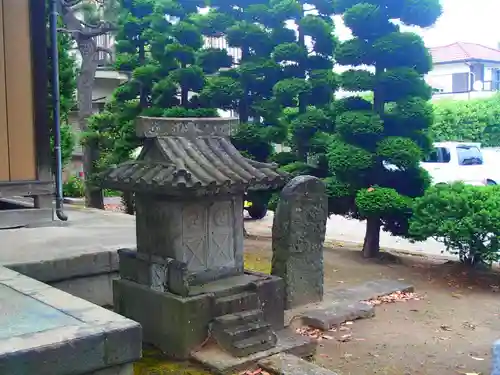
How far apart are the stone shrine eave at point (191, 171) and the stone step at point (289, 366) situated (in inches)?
67.9

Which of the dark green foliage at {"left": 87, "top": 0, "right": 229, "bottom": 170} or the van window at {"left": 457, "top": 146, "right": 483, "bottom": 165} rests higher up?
the dark green foliage at {"left": 87, "top": 0, "right": 229, "bottom": 170}

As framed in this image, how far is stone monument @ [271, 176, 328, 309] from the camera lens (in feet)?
26.9

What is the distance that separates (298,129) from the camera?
12875 mm

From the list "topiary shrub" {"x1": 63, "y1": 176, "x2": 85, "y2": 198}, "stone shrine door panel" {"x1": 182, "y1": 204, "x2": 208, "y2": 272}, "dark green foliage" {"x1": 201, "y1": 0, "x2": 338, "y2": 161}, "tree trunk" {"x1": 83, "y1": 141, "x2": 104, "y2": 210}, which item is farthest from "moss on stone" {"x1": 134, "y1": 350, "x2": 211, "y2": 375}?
"topiary shrub" {"x1": 63, "y1": 176, "x2": 85, "y2": 198}

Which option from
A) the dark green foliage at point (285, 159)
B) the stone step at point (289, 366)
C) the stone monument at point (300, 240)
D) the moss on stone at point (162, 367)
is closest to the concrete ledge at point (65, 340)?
the moss on stone at point (162, 367)

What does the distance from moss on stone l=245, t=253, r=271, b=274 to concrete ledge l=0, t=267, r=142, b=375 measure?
5.97 meters

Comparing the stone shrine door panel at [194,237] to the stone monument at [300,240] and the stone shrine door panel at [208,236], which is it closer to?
the stone shrine door panel at [208,236]

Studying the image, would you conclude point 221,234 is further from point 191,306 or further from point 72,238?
point 72,238

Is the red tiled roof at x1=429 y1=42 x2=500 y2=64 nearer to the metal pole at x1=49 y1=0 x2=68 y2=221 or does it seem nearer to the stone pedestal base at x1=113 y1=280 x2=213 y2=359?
the metal pole at x1=49 y1=0 x2=68 y2=221

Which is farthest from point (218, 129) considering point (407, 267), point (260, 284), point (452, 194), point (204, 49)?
point (204, 49)

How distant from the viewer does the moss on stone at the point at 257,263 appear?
33.7 feet

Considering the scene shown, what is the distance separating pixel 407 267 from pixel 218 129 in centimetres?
559

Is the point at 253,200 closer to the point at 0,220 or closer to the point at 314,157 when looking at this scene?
the point at 314,157

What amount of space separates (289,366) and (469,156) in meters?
14.2
